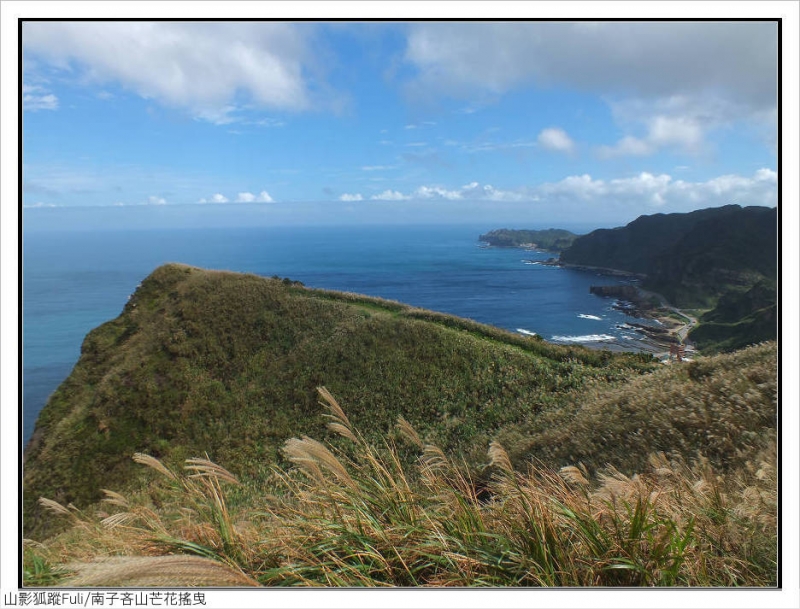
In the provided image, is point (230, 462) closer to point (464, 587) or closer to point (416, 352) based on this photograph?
point (416, 352)

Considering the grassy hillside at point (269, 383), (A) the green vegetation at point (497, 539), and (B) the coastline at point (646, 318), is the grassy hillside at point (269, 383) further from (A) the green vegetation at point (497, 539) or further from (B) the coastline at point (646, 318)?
(B) the coastline at point (646, 318)

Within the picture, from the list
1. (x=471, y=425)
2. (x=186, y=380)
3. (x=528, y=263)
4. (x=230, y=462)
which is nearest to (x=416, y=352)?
(x=471, y=425)

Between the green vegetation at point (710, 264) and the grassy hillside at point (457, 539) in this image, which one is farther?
the green vegetation at point (710, 264)

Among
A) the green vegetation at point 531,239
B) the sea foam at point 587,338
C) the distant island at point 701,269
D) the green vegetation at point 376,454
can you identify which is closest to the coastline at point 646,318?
the distant island at point 701,269

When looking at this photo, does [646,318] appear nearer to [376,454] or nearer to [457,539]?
[376,454]

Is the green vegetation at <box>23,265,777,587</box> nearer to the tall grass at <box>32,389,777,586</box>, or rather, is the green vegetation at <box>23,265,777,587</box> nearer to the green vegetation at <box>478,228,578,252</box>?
the tall grass at <box>32,389,777,586</box>
